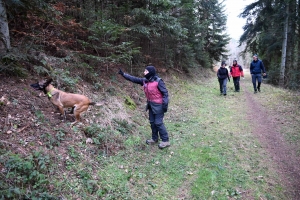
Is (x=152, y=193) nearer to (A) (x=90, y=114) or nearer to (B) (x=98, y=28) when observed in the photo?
(A) (x=90, y=114)

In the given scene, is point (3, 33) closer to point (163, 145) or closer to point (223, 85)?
point (163, 145)

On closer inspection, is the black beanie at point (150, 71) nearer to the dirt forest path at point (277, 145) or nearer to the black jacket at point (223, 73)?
the dirt forest path at point (277, 145)

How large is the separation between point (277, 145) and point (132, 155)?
4.50 meters

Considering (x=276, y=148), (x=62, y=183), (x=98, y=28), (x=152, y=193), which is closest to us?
(x=62, y=183)

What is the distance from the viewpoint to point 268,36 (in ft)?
64.5

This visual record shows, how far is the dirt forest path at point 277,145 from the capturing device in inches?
185

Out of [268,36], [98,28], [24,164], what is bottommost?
[24,164]

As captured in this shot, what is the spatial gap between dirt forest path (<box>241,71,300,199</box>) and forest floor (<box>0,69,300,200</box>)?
1.0 inches

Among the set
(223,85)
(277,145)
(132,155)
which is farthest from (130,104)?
(223,85)

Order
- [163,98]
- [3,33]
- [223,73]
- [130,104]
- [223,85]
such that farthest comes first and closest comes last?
1. [223,85]
2. [223,73]
3. [130,104]
4. [163,98]
5. [3,33]

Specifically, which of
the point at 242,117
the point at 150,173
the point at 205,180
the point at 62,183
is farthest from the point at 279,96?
the point at 62,183

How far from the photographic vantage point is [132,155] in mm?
5379

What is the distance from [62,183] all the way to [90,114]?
2919mm

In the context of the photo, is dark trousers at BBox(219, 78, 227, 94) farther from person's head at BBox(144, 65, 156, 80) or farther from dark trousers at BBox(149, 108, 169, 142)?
person's head at BBox(144, 65, 156, 80)
